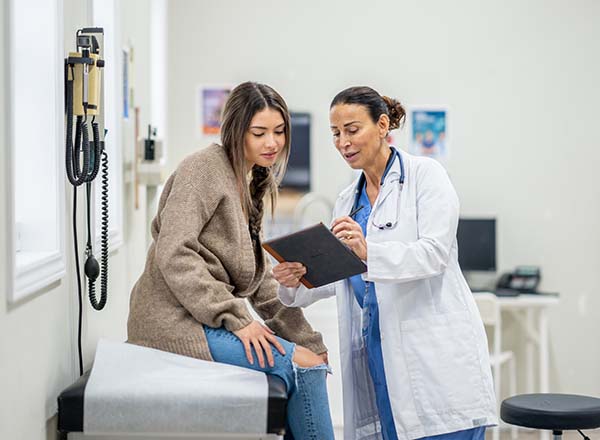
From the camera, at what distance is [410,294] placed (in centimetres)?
243

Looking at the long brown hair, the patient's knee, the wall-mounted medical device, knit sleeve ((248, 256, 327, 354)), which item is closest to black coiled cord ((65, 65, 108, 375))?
the wall-mounted medical device

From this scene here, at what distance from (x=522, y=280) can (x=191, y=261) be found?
3.50 m

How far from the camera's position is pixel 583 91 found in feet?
17.5

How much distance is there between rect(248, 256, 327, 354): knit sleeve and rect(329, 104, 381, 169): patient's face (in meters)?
0.38

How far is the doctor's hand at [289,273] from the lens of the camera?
236 centimetres

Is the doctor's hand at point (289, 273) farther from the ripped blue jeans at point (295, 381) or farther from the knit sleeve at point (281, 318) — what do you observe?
the ripped blue jeans at point (295, 381)

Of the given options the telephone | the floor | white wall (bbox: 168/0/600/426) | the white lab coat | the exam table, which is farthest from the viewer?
white wall (bbox: 168/0/600/426)

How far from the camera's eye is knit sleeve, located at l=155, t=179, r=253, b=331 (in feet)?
6.77

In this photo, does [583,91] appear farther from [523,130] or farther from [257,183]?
[257,183]

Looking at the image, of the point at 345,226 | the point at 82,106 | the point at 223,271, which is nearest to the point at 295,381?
the point at 223,271

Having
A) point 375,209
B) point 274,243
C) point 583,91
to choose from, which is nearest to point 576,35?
point 583,91

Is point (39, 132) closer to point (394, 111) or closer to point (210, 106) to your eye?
point (394, 111)

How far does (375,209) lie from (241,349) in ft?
2.00

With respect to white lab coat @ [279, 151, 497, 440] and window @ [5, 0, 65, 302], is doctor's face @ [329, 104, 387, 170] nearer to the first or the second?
white lab coat @ [279, 151, 497, 440]
